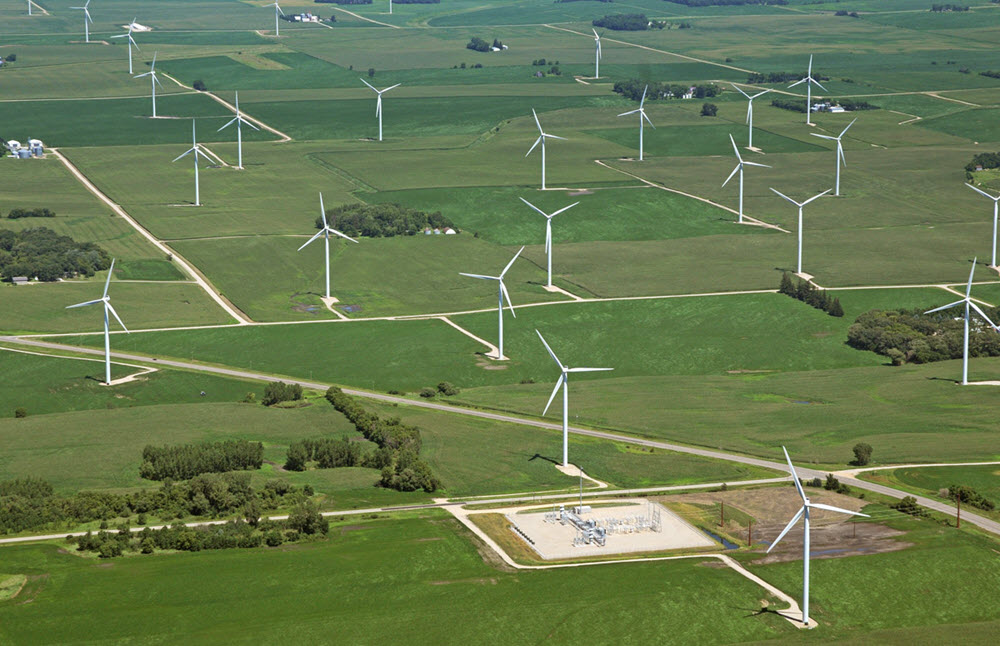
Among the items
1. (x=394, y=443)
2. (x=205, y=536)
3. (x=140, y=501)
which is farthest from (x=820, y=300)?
(x=205, y=536)

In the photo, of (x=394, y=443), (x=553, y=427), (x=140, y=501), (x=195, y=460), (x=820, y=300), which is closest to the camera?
(x=140, y=501)

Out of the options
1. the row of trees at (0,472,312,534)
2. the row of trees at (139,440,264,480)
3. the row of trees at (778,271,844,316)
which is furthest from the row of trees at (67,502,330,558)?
the row of trees at (778,271,844,316)

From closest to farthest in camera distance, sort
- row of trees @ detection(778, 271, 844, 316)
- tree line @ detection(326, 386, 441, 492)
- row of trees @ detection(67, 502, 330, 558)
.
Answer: row of trees @ detection(67, 502, 330, 558), tree line @ detection(326, 386, 441, 492), row of trees @ detection(778, 271, 844, 316)

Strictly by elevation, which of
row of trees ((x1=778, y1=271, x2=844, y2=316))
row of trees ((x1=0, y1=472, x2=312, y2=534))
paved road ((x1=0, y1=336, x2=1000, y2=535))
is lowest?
paved road ((x1=0, y1=336, x2=1000, y2=535))

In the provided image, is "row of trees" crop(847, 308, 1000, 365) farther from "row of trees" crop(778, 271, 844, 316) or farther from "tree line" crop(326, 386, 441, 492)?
"tree line" crop(326, 386, 441, 492)

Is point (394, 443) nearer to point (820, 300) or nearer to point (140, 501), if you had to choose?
point (140, 501)

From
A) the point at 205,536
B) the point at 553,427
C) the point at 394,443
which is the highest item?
the point at 205,536
